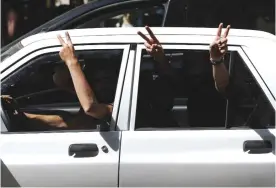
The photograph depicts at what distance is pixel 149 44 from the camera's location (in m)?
3.05

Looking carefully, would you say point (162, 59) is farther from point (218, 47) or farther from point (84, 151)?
point (84, 151)

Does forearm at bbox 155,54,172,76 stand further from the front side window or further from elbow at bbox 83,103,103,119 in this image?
elbow at bbox 83,103,103,119

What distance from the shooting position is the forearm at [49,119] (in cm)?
337

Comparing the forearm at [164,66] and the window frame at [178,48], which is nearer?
the window frame at [178,48]

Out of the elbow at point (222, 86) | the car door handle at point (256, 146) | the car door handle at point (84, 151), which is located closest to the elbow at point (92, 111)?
the car door handle at point (84, 151)

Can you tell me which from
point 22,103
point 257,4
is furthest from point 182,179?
point 257,4

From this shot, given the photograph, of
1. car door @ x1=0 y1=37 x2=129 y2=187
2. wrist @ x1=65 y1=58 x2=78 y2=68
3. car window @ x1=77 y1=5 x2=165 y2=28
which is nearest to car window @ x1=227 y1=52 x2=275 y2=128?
car door @ x1=0 y1=37 x2=129 y2=187

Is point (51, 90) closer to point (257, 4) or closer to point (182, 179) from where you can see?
point (182, 179)

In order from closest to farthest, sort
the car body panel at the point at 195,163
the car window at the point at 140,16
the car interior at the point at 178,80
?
the car body panel at the point at 195,163 < the car interior at the point at 178,80 < the car window at the point at 140,16

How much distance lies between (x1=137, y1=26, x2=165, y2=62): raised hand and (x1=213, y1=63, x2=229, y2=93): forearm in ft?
1.09

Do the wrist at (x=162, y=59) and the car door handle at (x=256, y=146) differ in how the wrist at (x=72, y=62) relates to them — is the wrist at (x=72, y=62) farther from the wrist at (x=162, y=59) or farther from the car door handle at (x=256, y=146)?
the car door handle at (x=256, y=146)

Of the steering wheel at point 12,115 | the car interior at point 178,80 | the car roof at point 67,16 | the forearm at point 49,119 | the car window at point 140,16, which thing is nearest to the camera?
the car interior at point 178,80

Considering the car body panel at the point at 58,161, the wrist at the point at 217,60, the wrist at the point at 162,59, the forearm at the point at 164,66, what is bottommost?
the car body panel at the point at 58,161

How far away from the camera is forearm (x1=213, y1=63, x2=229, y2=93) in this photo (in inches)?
119
